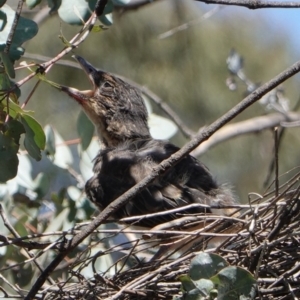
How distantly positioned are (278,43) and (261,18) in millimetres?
396

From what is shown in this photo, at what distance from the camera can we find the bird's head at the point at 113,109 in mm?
5907

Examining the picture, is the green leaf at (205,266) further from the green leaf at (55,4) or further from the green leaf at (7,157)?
the green leaf at (55,4)

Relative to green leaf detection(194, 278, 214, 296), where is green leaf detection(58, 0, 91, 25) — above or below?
above

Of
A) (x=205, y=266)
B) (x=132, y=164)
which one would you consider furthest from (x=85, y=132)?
(x=205, y=266)

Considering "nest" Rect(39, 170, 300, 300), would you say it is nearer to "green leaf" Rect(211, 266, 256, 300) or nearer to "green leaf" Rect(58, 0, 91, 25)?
"green leaf" Rect(211, 266, 256, 300)

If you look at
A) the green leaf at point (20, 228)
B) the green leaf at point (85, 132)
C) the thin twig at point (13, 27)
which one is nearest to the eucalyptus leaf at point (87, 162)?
the green leaf at point (85, 132)

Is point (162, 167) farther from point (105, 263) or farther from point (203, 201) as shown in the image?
point (105, 263)

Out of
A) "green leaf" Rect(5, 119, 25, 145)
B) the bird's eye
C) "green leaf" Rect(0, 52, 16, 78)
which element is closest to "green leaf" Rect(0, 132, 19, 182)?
"green leaf" Rect(5, 119, 25, 145)

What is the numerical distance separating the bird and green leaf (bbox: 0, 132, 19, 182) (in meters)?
0.78

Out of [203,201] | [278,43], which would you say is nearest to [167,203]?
[203,201]

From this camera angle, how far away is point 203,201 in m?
4.67

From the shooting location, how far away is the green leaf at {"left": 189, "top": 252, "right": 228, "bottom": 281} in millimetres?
3119

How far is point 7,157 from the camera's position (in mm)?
3490

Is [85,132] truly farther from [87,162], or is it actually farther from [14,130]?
[14,130]
